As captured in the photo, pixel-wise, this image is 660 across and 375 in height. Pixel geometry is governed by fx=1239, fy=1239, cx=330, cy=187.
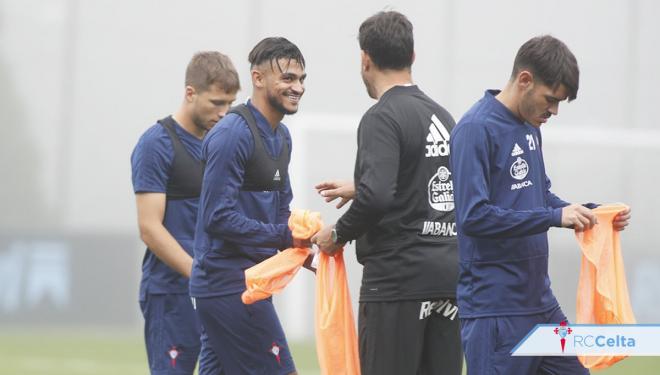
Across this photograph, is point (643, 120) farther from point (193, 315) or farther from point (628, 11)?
point (193, 315)

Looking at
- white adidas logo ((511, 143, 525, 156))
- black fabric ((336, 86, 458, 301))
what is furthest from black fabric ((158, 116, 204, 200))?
white adidas logo ((511, 143, 525, 156))

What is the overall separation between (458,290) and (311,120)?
15264mm

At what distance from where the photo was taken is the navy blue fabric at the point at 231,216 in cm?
578

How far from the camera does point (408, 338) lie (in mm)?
5441

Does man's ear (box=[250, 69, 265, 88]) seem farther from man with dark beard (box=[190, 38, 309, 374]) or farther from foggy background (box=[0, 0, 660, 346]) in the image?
foggy background (box=[0, 0, 660, 346])

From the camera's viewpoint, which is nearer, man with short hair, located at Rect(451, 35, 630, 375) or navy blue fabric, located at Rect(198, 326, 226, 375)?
man with short hair, located at Rect(451, 35, 630, 375)

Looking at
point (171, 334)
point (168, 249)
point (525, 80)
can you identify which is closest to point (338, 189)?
point (525, 80)

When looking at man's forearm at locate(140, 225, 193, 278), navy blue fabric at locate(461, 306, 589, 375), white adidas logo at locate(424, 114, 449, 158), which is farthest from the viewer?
man's forearm at locate(140, 225, 193, 278)

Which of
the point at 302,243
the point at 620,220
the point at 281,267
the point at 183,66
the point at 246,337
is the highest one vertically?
the point at 183,66

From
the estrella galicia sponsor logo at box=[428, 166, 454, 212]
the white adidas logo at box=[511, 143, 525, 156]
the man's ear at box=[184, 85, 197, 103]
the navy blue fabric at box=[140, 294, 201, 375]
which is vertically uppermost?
the man's ear at box=[184, 85, 197, 103]

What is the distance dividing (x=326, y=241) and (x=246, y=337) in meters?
0.68

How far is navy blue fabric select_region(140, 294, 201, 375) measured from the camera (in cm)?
689

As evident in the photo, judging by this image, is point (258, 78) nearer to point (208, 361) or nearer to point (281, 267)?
point (281, 267)

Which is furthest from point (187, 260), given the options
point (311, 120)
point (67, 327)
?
point (67, 327)
